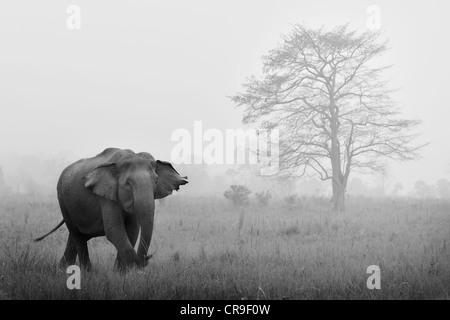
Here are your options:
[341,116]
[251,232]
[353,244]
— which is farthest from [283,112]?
[353,244]

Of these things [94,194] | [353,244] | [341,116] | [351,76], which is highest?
[351,76]

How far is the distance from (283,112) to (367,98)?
408 centimetres

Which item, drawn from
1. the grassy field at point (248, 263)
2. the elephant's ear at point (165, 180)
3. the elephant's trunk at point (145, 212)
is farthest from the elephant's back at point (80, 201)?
the elephant's trunk at point (145, 212)

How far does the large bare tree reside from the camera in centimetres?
1788

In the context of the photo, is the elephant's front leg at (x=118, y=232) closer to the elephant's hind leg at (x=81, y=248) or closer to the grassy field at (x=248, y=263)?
the grassy field at (x=248, y=263)

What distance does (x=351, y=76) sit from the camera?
1816 centimetres

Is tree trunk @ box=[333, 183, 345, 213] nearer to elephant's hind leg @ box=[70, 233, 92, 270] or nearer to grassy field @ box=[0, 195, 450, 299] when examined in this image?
grassy field @ box=[0, 195, 450, 299]

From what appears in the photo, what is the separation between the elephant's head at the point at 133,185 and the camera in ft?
16.3

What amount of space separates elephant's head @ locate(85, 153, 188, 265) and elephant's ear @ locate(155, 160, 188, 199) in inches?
6.3

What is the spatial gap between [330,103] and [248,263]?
13.6 m

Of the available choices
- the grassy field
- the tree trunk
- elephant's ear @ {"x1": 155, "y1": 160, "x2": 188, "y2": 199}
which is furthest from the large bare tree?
elephant's ear @ {"x1": 155, "y1": 160, "x2": 188, "y2": 199}
